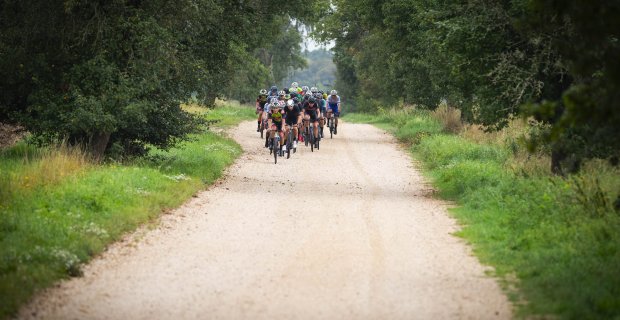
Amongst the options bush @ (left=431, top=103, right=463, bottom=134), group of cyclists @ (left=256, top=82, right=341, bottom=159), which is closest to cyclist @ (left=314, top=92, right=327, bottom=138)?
group of cyclists @ (left=256, top=82, right=341, bottom=159)

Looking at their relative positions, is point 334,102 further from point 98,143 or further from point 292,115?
point 98,143

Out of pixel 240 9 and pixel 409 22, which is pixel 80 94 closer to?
pixel 240 9

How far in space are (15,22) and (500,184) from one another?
11046 millimetres

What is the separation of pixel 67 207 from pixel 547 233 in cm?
712

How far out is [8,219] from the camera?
40.0ft

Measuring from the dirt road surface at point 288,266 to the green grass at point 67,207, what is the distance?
0.28 m

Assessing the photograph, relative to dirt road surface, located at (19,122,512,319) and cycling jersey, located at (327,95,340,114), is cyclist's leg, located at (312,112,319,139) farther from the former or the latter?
dirt road surface, located at (19,122,512,319)

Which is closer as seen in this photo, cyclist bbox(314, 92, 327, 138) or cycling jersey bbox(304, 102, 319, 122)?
cycling jersey bbox(304, 102, 319, 122)

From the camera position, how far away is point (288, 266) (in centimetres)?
1117

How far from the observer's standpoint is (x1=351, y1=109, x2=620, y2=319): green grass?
9266mm

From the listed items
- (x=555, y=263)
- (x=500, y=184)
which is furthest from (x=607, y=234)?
(x=500, y=184)

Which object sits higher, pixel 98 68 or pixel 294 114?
pixel 98 68

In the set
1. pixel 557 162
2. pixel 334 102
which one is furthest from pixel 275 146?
pixel 334 102

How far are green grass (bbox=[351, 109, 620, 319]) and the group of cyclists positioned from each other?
7.28 m
